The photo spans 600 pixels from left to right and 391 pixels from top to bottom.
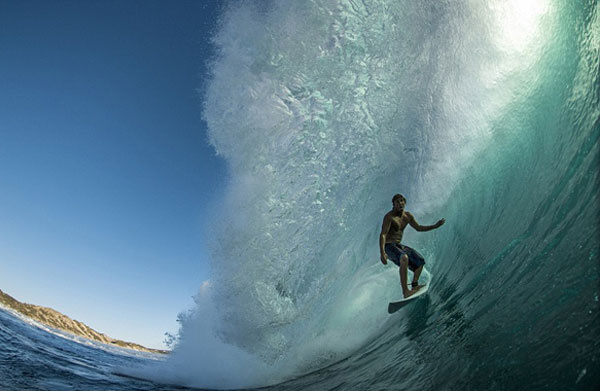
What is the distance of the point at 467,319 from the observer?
3.34 m

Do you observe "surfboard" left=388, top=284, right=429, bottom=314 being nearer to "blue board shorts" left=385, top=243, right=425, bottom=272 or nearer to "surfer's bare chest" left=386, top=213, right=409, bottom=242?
"blue board shorts" left=385, top=243, right=425, bottom=272

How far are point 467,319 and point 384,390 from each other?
1.15 m

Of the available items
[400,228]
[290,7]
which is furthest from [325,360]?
[290,7]

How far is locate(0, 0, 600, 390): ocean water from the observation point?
4.37 meters

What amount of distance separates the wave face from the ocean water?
28mm

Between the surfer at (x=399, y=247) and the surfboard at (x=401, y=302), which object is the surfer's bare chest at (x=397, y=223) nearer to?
the surfer at (x=399, y=247)

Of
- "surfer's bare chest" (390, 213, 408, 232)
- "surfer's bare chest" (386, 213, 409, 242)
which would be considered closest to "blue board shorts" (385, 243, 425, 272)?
"surfer's bare chest" (386, 213, 409, 242)

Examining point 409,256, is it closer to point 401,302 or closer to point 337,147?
point 401,302

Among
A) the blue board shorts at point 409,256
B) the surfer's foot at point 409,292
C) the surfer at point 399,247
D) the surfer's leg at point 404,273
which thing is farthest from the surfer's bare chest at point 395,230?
the surfer's foot at point 409,292

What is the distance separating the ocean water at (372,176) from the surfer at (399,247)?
487 mm

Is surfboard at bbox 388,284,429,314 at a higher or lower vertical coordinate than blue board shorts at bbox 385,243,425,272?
lower

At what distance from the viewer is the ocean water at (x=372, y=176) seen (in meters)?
4.37

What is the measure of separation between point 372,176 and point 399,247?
2.50 meters

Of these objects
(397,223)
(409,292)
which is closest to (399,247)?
(397,223)
